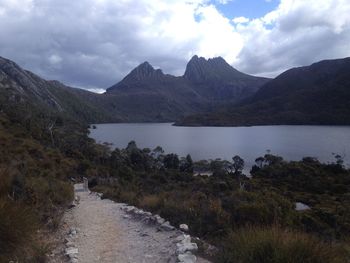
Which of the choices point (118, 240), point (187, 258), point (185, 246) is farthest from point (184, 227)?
point (187, 258)

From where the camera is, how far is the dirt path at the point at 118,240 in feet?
20.9

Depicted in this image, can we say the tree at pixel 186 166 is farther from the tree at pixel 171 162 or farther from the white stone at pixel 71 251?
the white stone at pixel 71 251

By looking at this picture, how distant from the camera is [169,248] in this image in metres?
6.75

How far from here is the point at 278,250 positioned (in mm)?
4754

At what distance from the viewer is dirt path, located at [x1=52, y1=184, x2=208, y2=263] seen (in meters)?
6.38

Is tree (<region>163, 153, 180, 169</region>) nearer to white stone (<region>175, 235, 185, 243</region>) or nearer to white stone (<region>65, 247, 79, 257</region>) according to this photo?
white stone (<region>175, 235, 185, 243</region>)

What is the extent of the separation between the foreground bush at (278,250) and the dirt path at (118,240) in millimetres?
947

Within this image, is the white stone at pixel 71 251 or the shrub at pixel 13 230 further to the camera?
the white stone at pixel 71 251

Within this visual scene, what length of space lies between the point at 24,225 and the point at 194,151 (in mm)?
107409

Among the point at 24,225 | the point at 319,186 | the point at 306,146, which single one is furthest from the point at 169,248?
the point at 306,146

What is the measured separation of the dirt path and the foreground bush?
3.11 ft

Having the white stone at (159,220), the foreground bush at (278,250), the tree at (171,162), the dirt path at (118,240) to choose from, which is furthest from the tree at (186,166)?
the foreground bush at (278,250)

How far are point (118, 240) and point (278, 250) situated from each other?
388 centimetres

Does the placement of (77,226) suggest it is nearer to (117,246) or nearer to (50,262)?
(117,246)
